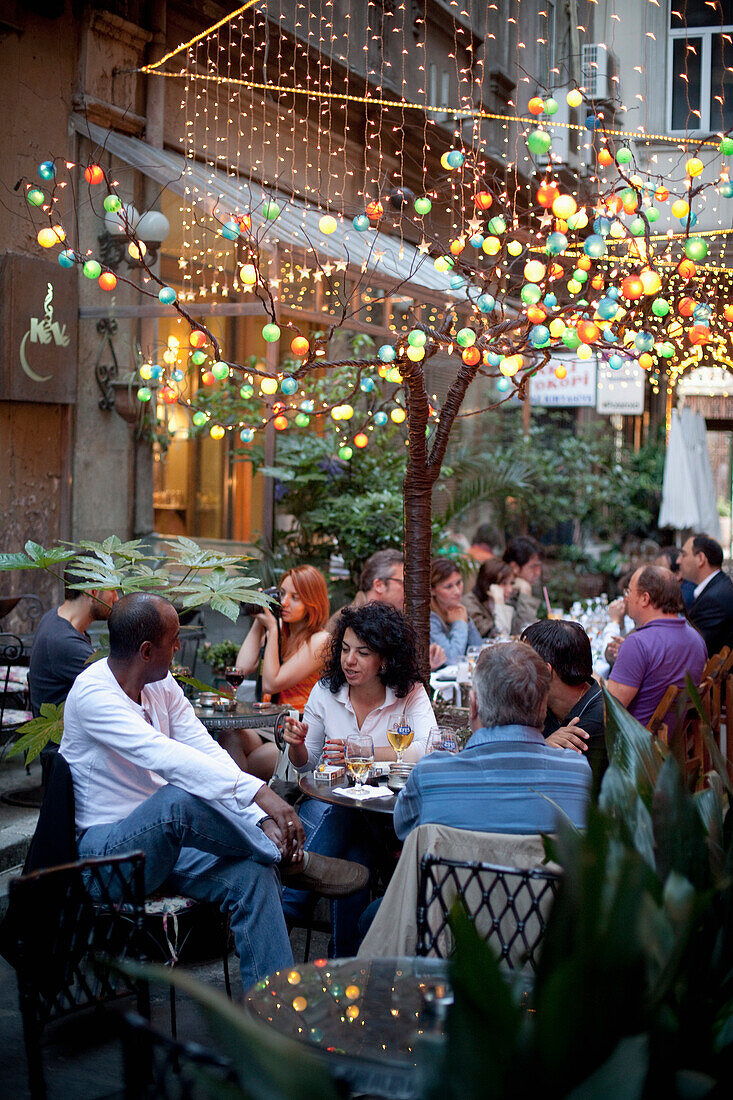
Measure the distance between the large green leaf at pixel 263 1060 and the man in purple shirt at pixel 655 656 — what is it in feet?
13.6

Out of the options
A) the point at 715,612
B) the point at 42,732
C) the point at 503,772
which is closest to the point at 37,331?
the point at 42,732

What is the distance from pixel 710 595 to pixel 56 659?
175 inches

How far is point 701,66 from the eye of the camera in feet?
33.7

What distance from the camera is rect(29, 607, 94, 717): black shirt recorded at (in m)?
4.51

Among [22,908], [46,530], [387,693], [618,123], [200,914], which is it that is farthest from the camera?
[618,123]

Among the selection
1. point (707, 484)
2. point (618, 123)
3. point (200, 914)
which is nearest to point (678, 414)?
point (707, 484)

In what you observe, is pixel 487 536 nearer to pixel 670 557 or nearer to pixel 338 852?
pixel 670 557

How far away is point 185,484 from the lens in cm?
974

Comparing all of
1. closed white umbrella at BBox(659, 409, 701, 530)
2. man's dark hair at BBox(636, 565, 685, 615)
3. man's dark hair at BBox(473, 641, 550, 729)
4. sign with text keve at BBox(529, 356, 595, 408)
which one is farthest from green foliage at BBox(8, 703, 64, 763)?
closed white umbrella at BBox(659, 409, 701, 530)

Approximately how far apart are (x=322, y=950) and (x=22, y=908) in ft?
7.60

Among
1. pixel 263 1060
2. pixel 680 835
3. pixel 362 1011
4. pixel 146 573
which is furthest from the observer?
pixel 146 573

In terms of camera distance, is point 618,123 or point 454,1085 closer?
point 454,1085

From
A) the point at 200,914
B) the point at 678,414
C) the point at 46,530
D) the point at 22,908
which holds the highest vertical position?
the point at 678,414

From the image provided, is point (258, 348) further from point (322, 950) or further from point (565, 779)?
point (565, 779)
